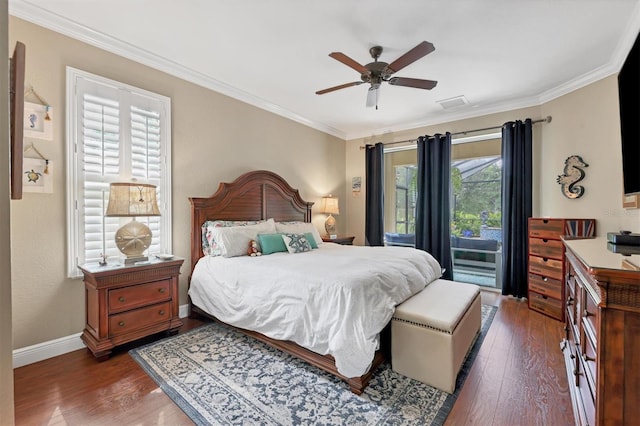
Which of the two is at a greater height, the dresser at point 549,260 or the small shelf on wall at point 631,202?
the small shelf on wall at point 631,202

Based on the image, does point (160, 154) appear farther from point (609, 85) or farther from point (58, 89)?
point (609, 85)

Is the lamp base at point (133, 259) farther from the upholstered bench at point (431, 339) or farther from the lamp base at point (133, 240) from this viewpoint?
the upholstered bench at point (431, 339)

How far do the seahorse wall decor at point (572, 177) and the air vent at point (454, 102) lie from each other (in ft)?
4.73

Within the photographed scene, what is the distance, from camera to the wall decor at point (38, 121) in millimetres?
2209

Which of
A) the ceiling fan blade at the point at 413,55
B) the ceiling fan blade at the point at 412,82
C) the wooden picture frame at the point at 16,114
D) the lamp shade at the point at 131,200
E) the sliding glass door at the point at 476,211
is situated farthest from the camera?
the sliding glass door at the point at 476,211

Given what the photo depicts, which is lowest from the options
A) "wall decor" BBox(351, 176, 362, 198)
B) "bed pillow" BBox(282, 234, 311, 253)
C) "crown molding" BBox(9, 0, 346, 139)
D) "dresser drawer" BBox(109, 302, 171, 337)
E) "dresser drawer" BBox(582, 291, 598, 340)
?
"dresser drawer" BBox(109, 302, 171, 337)

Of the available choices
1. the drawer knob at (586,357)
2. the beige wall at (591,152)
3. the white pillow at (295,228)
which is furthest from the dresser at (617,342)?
the white pillow at (295,228)

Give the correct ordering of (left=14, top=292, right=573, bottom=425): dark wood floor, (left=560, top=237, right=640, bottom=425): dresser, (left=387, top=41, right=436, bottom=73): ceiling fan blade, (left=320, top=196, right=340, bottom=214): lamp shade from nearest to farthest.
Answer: (left=560, top=237, right=640, bottom=425): dresser
(left=14, top=292, right=573, bottom=425): dark wood floor
(left=387, top=41, right=436, bottom=73): ceiling fan blade
(left=320, top=196, right=340, bottom=214): lamp shade

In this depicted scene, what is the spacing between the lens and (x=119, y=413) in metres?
1.72

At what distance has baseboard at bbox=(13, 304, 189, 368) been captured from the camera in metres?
2.21

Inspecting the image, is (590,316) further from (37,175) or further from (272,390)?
(37,175)

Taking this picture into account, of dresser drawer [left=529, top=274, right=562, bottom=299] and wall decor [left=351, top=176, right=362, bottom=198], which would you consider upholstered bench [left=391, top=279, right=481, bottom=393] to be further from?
wall decor [left=351, top=176, right=362, bottom=198]

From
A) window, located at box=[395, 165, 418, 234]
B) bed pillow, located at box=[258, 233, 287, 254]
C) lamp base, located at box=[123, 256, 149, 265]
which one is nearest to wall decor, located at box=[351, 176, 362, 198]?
window, located at box=[395, 165, 418, 234]

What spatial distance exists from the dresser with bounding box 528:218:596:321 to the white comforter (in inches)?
56.1
